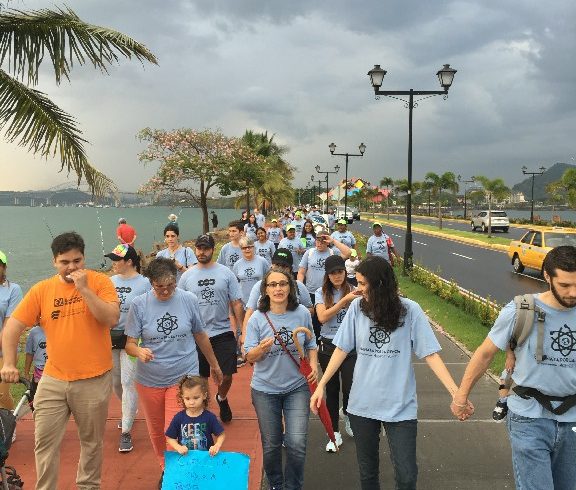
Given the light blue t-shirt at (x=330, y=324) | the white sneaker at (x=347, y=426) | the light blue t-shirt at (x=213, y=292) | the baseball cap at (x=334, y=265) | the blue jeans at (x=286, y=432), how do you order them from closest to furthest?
1. the blue jeans at (x=286, y=432)
2. the baseball cap at (x=334, y=265)
3. the light blue t-shirt at (x=330, y=324)
4. the white sneaker at (x=347, y=426)
5. the light blue t-shirt at (x=213, y=292)

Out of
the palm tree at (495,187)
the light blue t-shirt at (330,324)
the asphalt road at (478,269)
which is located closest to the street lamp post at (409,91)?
the asphalt road at (478,269)

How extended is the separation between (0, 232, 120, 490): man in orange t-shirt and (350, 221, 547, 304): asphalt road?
37.7 feet

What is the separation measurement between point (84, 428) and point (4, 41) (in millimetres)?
4417

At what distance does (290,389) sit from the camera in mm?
3955

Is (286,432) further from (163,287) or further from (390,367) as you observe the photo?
(163,287)

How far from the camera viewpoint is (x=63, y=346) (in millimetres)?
3598

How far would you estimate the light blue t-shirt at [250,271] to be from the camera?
745cm

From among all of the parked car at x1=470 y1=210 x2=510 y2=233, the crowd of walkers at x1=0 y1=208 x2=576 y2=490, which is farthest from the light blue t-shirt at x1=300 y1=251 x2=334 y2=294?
the parked car at x1=470 y1=210 x2=510 y2=233

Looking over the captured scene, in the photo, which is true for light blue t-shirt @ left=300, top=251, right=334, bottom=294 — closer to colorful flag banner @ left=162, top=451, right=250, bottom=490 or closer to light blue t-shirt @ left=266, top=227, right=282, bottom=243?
colorful flag banner @ left=162, top=451, right=250, bottom=490

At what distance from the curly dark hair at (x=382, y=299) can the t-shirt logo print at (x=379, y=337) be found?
0.03m

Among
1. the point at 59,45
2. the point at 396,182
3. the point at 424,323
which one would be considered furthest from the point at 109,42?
the point at 396,182

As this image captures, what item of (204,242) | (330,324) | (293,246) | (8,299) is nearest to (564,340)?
(330,324)

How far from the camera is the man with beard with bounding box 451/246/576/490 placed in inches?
115

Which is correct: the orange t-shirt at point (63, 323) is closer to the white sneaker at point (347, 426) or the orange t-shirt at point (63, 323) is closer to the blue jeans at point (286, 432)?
the blue jeans at point (286, 432)
